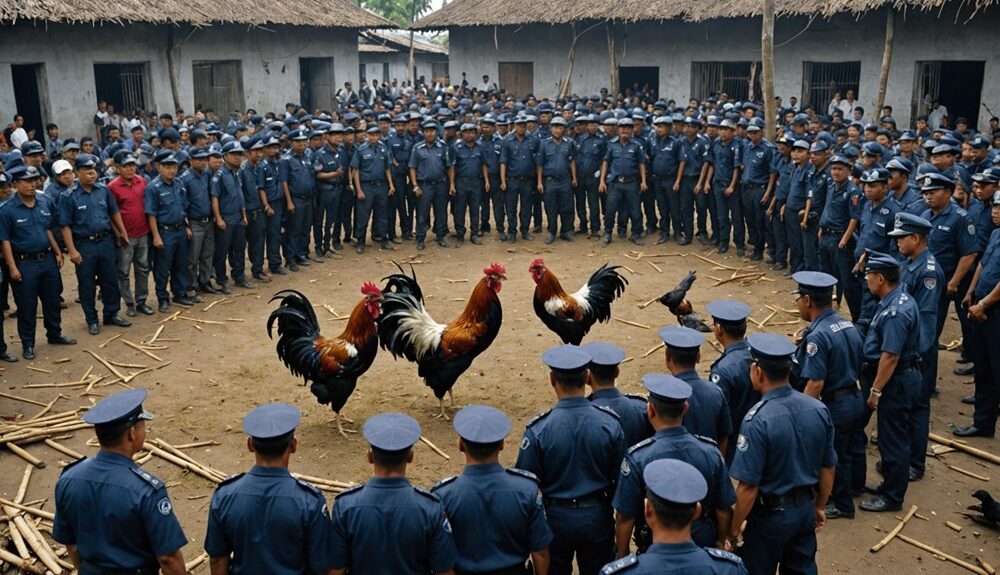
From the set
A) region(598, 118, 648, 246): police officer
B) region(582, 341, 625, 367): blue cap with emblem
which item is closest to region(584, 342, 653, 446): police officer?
region(582, 341, 625, 367): blue cap with emblem

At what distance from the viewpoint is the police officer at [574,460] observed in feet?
14.5

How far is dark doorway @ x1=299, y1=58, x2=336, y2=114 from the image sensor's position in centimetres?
2566

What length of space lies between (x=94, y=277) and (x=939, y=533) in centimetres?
928

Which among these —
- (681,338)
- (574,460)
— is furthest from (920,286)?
(574,460)

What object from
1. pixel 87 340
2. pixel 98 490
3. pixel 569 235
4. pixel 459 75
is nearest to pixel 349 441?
pixel 98 490

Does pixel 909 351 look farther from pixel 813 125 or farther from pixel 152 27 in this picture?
pixel 152 27

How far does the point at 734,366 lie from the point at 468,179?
9.20 metres

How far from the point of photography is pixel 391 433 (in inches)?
153

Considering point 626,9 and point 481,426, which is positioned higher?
point 626,9

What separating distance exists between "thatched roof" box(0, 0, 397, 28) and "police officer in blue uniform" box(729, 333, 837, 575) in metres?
16.1

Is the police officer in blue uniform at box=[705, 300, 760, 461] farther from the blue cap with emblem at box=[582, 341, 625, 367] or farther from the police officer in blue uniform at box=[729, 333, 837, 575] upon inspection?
the blue cap with emblem at box=[582, 341, 625, 367]

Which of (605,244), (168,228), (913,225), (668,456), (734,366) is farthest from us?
(605,244)

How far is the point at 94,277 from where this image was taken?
10.2 metres

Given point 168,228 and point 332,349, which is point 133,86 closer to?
point 168,228
